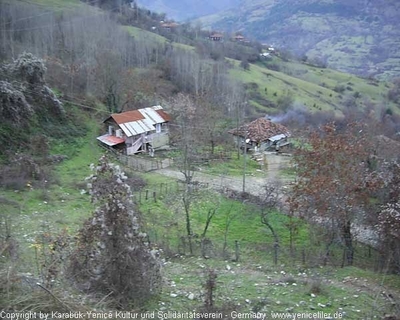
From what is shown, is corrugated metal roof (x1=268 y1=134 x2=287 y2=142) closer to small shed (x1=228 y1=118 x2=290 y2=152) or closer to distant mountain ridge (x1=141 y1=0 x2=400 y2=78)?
small shed (x1=228 y1=118 x2=290 y2=152)

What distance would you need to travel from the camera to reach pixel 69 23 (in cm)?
5103

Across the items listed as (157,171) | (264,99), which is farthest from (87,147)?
(264,99)

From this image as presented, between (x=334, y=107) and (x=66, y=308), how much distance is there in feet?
226

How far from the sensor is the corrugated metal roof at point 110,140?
30897 mm

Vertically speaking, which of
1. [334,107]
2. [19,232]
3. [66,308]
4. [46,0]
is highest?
[46,0]

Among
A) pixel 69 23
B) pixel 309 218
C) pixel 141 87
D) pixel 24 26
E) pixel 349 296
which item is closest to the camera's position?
pixel 349 296

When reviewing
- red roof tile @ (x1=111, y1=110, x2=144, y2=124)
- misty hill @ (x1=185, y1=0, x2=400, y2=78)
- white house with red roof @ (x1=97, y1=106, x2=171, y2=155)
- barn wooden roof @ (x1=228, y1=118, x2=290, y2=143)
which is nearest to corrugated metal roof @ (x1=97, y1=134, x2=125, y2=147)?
white house with red roof @ (x1=97, y1=106, x2=171, y2=155)

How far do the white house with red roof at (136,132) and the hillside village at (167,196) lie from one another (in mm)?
146

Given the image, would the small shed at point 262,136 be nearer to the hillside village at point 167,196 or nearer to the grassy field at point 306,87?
the hillside village at point 167,196

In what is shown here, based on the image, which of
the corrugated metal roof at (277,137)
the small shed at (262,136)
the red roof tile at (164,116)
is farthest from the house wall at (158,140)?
the corrugated metal roof at (277,137)

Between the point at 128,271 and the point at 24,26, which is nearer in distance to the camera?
the point at 128,271

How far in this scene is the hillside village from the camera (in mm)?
8922

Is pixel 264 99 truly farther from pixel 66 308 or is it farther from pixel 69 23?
pixel 66 308

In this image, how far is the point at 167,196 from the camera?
74.7 feet
